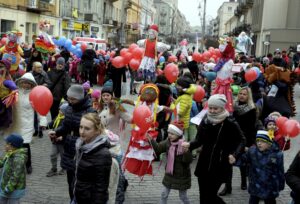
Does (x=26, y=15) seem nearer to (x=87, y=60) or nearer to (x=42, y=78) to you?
(x=87, y=60)

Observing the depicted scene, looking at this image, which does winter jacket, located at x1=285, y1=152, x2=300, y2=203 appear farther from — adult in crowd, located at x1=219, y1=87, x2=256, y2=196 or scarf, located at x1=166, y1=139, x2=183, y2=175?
adult in crowd, located at x1=219, y1=87, x2=256, y2=196

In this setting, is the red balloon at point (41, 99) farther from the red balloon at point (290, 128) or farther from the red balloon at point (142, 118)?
the red balloon at point (290, 128)

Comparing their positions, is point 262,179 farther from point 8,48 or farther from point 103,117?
point 8,48

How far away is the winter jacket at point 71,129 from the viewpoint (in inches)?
192

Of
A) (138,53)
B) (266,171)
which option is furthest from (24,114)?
(138,53)

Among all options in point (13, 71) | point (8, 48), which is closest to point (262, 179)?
point (13, 71)

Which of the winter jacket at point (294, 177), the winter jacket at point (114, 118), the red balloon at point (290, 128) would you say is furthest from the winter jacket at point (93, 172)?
the red balloon at point (290, 128)

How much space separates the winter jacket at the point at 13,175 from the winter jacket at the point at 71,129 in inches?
19.7

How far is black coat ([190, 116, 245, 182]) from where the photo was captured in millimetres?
4698

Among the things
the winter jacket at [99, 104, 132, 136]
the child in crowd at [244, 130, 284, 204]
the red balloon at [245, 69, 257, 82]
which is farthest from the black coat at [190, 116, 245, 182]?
the red balloon at [245, 69, 257, 82]

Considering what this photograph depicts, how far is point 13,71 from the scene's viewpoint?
10.1 meters

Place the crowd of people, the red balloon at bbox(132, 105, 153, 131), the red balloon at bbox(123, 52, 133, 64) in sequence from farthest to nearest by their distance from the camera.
Result: the red balloon at bbox(123, 52, 133, 64), the red balloon at bbox(132, 105, 153, 131), the crowd of people

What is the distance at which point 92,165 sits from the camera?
3.69 metres

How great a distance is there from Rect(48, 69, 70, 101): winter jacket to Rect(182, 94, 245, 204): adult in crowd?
4.38 meters
